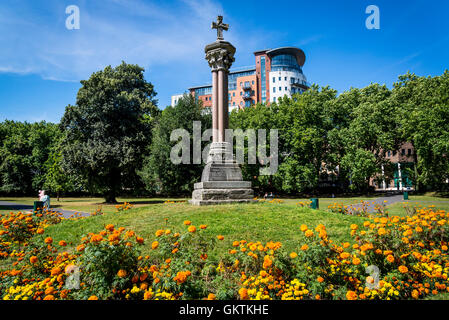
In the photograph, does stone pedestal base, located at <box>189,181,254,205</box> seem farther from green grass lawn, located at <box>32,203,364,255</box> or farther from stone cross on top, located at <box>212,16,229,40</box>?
stone cross on top, located at <box>212,16,229,40</box>

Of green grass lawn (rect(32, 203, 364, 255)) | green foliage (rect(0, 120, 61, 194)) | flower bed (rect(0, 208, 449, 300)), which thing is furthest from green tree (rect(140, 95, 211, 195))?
flower bed (rect(0, 208, 449, 300))

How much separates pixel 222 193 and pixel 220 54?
689cm

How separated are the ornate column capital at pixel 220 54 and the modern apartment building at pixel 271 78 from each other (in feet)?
226

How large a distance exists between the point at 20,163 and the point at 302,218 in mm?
54365

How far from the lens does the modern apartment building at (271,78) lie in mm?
82750

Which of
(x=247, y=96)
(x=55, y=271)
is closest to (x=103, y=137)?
(x=55, y=271)

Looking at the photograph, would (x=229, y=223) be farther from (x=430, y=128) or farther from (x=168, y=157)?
(x=430, y=128)

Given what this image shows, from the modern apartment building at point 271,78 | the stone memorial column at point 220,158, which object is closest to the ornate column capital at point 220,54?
the stone memorial column at point 220,158

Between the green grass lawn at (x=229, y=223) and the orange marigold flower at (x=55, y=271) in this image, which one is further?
the green grass lawn at (x=229, y=223)

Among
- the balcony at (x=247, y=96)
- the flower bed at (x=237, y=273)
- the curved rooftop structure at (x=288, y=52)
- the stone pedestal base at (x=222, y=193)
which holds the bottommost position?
the flower bed at (x=237, y=273)

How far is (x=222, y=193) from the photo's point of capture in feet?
37.3

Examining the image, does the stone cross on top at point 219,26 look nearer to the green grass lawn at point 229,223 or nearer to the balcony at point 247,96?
the green grass lawn at point 229,223
